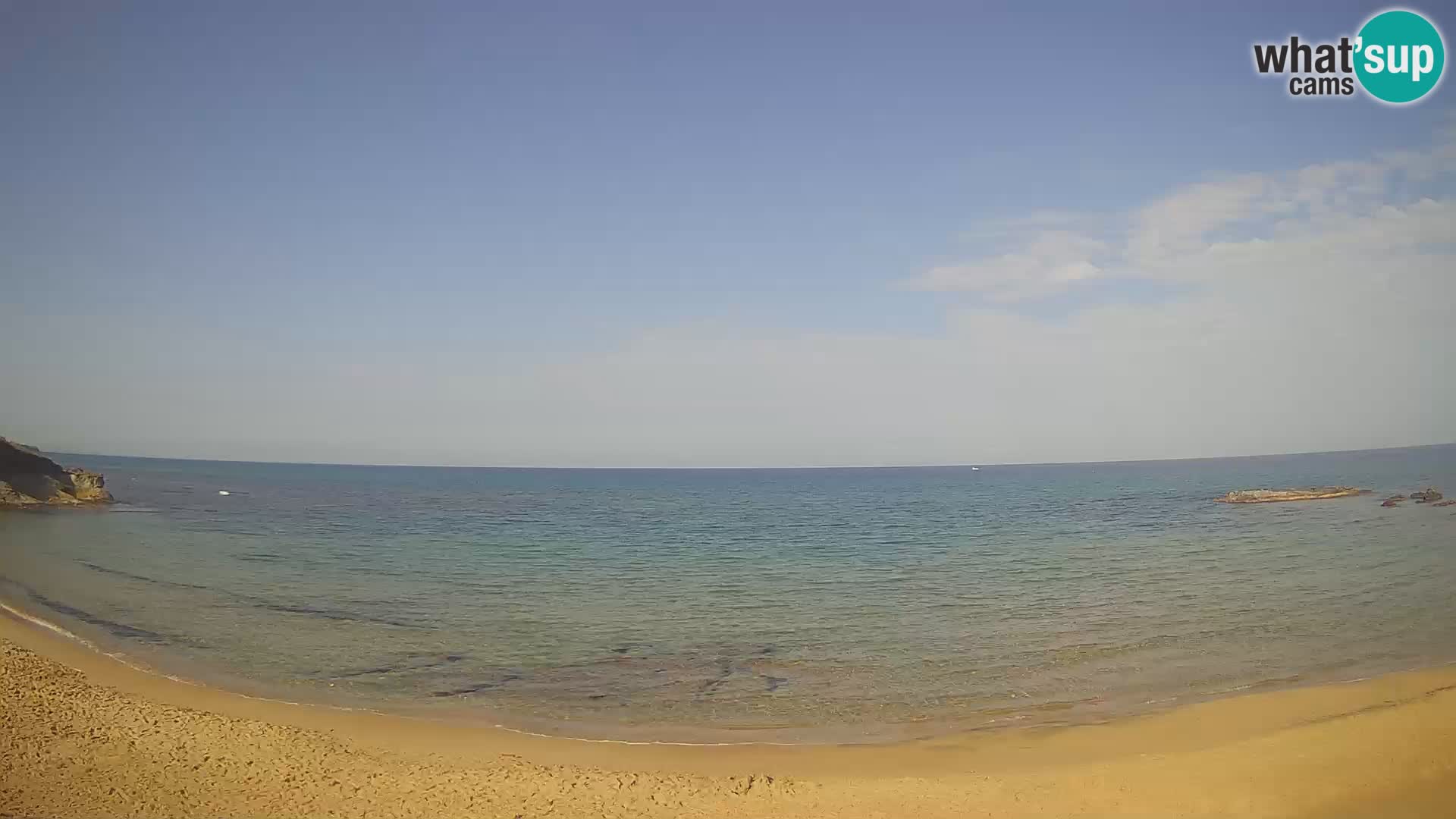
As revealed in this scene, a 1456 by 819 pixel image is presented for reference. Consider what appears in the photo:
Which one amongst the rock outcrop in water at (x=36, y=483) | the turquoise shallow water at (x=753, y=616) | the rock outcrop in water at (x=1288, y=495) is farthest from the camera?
the rock outcrop in water at (x=1288, y=495)

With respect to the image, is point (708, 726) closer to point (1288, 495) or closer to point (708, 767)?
point (708, 767)

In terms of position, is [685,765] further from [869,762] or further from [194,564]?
[194,564]

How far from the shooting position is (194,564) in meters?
29.8

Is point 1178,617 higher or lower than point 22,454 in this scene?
lower

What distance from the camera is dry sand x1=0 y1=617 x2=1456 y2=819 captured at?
9469mm

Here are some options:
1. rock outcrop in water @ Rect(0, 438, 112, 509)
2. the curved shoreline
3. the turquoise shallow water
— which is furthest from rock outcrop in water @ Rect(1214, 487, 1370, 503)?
rock outcrop in water @ Rect(0, 438, 112, 509)

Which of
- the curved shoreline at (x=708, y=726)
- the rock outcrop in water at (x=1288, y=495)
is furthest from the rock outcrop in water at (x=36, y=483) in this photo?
the rock outcrop in water at (x=1288, y=495)

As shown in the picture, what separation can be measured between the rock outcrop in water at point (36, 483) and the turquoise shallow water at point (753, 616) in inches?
424

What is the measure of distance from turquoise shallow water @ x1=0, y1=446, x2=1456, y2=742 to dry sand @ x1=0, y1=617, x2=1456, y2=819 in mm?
1129

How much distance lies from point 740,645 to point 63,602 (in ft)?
65.3

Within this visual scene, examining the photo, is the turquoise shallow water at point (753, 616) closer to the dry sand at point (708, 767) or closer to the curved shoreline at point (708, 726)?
the curved shoreline at point (708, 726)

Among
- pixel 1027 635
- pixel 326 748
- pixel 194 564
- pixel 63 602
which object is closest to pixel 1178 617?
pixel 1027 635

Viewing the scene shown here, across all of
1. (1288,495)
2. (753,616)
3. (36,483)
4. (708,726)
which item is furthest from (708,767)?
A: (1288,495)

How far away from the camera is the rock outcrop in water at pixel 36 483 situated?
51.2 metres
